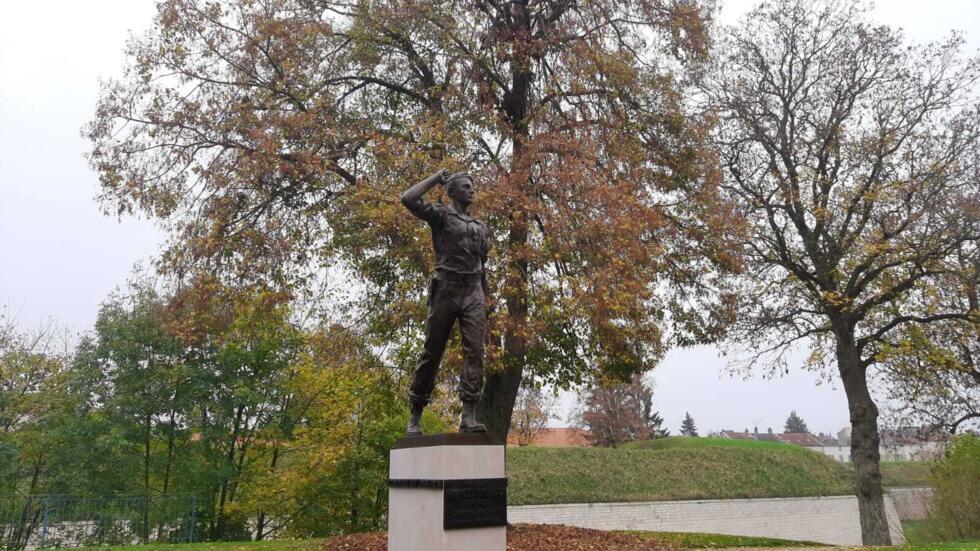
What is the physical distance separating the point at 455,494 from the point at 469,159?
7.35 meters

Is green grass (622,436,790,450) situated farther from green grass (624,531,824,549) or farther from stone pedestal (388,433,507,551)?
stone pedestal (388,433,507,551)

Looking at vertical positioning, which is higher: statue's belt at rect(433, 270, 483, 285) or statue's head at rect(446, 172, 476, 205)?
statue's head at rect(446, 172, 476, 205)

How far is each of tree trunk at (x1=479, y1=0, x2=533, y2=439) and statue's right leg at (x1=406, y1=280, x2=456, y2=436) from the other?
3573 millimetres

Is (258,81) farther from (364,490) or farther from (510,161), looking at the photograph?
(364,490)

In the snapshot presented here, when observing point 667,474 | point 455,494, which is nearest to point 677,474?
point 667,474

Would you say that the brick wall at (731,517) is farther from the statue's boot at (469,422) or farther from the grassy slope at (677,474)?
the statue's boot at (469,422)

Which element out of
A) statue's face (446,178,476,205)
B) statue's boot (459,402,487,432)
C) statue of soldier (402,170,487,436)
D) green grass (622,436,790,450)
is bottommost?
statue's boot (459,402,487,432)

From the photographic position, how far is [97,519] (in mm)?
15820

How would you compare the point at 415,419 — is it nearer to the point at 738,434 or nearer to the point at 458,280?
the point at 458,280

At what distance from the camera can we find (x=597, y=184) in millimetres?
10938

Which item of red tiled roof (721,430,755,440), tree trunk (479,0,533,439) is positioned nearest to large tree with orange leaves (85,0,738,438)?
tree trunk (479,0,533,439)

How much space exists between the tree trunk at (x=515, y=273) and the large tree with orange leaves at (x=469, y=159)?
48 millimetres

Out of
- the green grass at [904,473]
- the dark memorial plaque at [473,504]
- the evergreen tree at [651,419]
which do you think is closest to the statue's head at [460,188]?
the dark memorial plaque at [473,504]

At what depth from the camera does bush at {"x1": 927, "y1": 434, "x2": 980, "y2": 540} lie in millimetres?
16906
